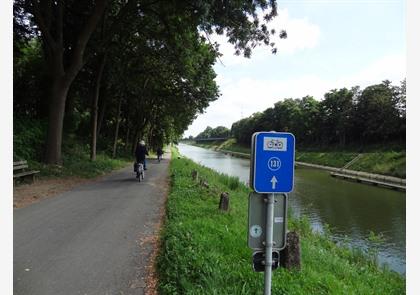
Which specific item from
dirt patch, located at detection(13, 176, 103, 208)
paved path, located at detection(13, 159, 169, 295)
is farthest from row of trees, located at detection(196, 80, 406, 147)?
paved path, located at detection(13, 159, 169, 295)

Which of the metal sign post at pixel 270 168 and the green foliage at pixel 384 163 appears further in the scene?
the green foliage at pixel 384 163

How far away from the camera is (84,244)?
23.4ft

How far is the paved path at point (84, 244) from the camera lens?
17.6 ft

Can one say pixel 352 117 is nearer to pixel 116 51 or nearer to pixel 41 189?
pixel 116 51

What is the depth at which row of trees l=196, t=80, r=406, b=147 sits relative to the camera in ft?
190

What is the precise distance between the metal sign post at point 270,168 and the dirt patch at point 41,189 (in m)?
8.48

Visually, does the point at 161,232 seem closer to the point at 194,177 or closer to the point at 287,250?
the point at 287,250

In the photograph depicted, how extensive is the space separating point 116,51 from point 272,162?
20.9 m

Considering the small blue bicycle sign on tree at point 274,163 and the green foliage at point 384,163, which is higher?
the small blue bicycle sign on tree at point 274,163

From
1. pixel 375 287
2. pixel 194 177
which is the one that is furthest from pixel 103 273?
pixel 194 177

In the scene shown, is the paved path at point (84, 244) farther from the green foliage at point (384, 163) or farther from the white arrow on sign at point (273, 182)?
the green foliage at point (384, 163)

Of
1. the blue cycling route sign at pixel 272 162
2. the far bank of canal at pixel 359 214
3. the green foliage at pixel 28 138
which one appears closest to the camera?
the blue cycling route sign at pixel 272 162

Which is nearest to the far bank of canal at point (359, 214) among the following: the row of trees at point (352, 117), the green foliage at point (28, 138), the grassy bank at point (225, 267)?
the grassy bank at point (225, 267)

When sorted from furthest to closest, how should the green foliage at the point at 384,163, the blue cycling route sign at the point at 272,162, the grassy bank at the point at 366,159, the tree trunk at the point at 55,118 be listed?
the grassy bank at the point at 366,159 → the green foliage at the point at 384,163 → the tree trunk at the point at 55,118 → the blue cycling route sign at the point at 272,162
